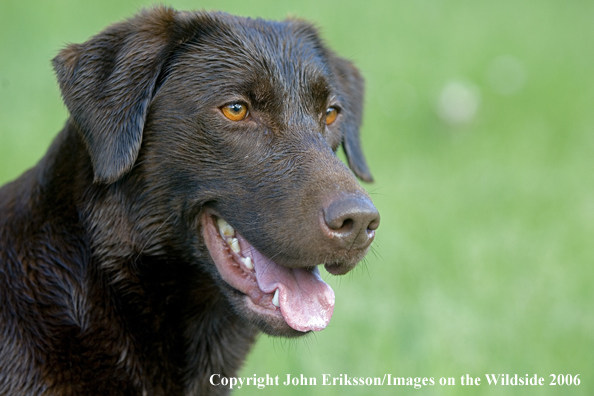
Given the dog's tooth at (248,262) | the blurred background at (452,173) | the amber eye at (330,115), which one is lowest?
the blurred background at (452,173)

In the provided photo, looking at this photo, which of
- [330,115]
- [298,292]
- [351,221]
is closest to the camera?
[351,221]

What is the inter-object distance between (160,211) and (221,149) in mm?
370

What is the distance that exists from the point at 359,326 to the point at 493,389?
1018 millimetres

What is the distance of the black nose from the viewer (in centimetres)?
257

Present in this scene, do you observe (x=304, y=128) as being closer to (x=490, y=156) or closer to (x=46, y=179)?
(x=46, y=179)

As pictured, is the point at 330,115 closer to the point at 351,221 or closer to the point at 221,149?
the point at 221,149

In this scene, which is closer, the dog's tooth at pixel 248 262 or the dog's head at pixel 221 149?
the dog's head at pixel 221 149

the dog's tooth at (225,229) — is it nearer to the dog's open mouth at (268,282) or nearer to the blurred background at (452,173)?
the dog's open mouth at (268,282)

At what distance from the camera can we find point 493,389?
4.07 metres

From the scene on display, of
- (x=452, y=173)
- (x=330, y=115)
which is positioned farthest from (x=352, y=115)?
(x=452, y=173)

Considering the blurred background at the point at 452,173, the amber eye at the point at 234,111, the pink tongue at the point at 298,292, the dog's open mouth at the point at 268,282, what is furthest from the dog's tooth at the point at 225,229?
the blurred background at the point at 452,173

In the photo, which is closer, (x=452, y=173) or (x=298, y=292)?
(x=298, y=292)

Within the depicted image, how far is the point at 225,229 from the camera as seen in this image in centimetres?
299

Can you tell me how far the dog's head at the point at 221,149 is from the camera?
2799mm
